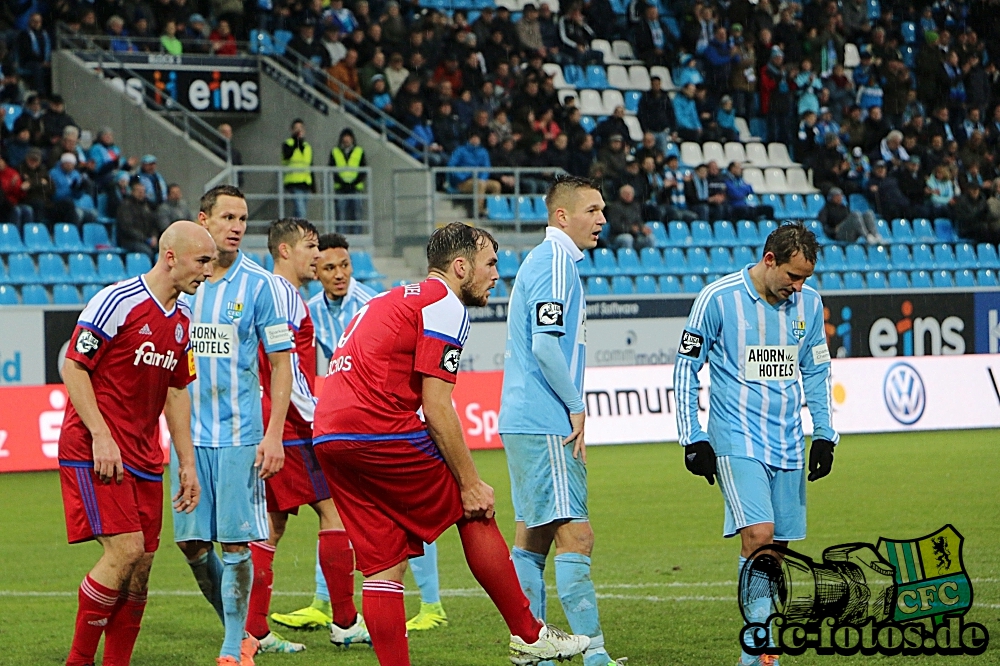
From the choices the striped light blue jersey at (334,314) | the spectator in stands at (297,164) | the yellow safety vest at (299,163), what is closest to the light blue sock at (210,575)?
the striped light blue jersey at (334,314)

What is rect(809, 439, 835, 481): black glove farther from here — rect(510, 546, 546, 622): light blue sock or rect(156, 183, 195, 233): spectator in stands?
rect(156, 183, 195, 233): spectator in stands

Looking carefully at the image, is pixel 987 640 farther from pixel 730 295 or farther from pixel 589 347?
pixel 589 347

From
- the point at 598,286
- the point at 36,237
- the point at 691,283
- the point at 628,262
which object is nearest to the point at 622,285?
the point at 598,286

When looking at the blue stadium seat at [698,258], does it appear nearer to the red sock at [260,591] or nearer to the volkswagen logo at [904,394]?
the volkswagen logo at [904,394]

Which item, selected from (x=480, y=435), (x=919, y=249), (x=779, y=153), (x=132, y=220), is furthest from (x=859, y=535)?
(x=779, y=153)

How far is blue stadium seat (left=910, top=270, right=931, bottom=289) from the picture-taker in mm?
23875

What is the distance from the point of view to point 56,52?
22.6 meters

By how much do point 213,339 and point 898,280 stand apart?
1888cm

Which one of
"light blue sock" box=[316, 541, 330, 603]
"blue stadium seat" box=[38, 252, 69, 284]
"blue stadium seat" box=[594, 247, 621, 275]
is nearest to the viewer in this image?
"light blue sock" box=[316, 541, 330, 603]

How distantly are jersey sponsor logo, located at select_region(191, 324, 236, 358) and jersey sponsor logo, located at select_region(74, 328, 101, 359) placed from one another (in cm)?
123

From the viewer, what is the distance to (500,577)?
17.6 feet

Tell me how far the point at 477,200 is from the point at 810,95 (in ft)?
27.4

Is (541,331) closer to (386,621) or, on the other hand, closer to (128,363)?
(386,621)

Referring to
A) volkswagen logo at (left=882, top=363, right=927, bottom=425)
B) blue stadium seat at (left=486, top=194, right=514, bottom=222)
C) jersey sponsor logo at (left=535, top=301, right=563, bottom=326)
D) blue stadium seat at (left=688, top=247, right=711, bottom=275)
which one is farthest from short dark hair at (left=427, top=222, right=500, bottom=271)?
blue stadium seat at (left=688, top=247, right=711, bottom=275)
